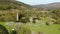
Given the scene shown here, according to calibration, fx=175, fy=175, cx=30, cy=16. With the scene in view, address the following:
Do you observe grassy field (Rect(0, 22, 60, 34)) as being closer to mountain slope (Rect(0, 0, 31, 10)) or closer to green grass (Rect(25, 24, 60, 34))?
green grass (Rect(25, 24, 60, 34))

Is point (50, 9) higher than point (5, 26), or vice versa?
point (50, 9)

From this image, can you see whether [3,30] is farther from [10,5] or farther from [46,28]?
[46,28]

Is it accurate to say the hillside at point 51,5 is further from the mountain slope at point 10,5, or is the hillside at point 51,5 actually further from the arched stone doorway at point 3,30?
the arched stone doorway at point 3,30

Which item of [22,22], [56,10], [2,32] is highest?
[56,10]

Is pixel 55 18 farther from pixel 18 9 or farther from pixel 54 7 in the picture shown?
pixel 18 9

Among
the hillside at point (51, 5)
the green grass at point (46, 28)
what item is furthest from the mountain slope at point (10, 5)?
the green grass at point (46, 28)

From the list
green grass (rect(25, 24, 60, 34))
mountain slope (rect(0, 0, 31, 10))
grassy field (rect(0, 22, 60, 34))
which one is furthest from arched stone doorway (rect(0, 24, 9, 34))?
green grass (rect(25, 24, 60, 34))

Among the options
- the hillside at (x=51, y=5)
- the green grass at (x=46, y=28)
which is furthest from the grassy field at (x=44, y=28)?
the hillside at (x=51, y=5)

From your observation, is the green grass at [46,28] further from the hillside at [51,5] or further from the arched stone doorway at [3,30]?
the arched stone doorway at [3,30]

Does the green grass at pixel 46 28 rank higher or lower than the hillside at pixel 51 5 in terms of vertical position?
lower

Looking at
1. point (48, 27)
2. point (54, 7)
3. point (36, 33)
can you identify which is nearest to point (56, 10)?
point (54, 7)

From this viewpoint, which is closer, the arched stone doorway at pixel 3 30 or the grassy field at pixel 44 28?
the grassy field at pixel 44 28
